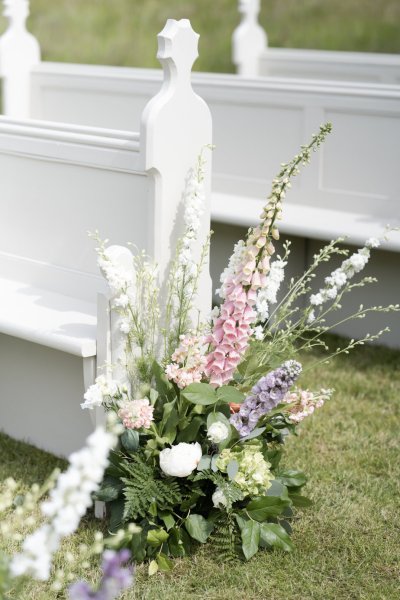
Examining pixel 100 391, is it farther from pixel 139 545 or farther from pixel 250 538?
pixel 250 538

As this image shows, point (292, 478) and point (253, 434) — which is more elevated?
point (253, 434)

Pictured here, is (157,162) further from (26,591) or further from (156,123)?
(26,591)

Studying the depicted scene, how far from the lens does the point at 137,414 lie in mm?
3021

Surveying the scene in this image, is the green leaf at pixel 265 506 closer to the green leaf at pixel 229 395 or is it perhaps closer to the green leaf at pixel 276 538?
the green leaf at pixel 276 538

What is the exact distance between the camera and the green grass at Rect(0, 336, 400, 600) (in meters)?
2.96

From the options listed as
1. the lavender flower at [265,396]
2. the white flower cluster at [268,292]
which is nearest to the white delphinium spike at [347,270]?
the white flower cluster at [268,292]

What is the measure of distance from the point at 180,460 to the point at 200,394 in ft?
0.74

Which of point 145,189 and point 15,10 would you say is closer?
point 145,189

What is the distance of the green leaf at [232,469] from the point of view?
9.89 feet

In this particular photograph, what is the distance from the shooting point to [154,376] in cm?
325

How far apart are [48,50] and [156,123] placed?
11.2 meters

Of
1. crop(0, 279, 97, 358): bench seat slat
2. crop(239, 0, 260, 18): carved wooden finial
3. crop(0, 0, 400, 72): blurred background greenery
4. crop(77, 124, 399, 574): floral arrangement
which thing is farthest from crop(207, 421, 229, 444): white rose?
crop(0, 0, 400, 72): blurred background greenery

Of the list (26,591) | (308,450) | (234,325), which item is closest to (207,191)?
(234,325)

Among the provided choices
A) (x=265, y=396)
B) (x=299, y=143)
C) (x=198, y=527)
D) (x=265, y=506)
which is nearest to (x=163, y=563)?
(x=198, y=527)
